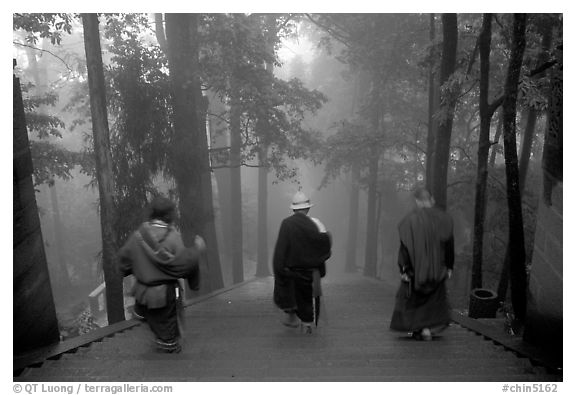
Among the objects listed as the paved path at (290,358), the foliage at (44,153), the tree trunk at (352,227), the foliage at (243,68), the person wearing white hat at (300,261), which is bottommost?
the tree trunk at (352,227)

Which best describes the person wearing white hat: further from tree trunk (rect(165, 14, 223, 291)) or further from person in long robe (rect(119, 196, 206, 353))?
tree trunk (rect(165, 14, 223, 291))

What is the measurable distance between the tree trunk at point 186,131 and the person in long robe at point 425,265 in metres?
5.63

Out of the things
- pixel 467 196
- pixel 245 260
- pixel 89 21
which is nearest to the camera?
pixel 89 21

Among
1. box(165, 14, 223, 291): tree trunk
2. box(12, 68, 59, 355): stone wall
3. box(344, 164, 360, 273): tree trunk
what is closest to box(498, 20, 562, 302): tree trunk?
box(165, 14, 223, 291): tree trunk

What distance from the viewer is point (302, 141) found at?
1454 cm

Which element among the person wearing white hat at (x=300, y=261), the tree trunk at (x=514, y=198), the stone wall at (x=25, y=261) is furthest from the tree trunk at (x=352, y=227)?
the stone wall at (x=25, y=261)

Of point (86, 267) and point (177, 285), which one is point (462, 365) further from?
point (86, 267)

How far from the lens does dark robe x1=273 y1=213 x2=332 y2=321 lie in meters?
5.97

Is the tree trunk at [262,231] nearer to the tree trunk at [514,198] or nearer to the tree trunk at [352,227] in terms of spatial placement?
the tree trunk at [352,227]

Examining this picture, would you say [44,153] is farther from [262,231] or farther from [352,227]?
[352,227]

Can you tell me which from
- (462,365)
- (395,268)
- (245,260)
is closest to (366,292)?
(462,365)

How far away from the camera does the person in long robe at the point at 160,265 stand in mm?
4867

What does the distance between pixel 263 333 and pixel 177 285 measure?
145cm

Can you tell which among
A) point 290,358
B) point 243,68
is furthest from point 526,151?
point 290,358
